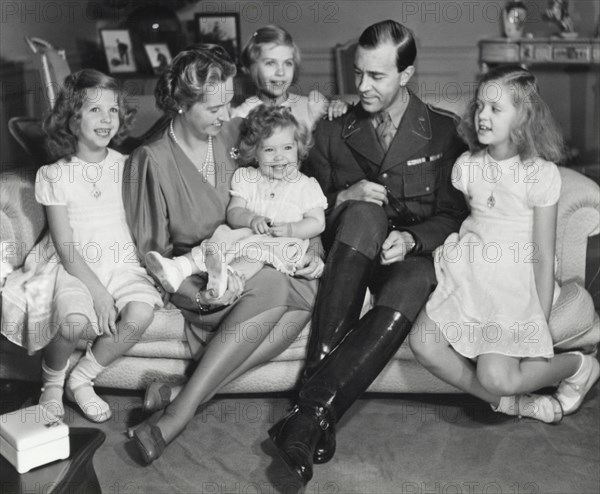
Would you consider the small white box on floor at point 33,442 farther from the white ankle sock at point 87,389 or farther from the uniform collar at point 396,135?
the uniform collar at point 396,135

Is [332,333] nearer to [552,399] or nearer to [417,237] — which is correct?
[417,237]

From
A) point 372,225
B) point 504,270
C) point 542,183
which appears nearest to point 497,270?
point 504,270

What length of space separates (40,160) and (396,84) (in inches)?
55.5

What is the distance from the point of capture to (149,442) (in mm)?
2252

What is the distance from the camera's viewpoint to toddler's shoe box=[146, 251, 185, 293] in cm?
249

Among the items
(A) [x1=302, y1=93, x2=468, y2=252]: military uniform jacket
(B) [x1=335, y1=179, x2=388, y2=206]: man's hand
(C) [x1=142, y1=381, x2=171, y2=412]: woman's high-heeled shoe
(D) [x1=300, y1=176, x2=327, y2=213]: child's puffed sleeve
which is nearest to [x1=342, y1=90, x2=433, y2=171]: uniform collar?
(A) [x1=302, y1=93, x2=468, y2=252]: military uniform jacket

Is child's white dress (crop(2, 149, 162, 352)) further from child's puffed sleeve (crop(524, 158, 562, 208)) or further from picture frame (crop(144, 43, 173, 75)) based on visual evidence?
picture frame (crop(144, 43, 173, 75))

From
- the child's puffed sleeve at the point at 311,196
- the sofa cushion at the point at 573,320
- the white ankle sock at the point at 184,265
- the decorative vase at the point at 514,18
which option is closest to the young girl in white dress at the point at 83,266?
the white ankle sock at the point at 184,265

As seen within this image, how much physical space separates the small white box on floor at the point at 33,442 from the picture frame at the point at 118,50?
4.25m

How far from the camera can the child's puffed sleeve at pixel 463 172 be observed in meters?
2.56

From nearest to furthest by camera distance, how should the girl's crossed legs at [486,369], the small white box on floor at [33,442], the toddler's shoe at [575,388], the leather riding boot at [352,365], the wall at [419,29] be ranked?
the small white box on floor at [33,442], the leather riding boot at [352,365], the girl's crossed legs at [486,369], the toddler's shoe at [575,388], the wall at [419,29]

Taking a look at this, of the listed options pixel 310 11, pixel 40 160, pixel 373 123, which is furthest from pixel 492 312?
pixel 310 11

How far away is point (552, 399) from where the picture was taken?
2580 mm

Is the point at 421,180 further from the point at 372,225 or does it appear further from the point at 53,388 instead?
the point at 53,388
